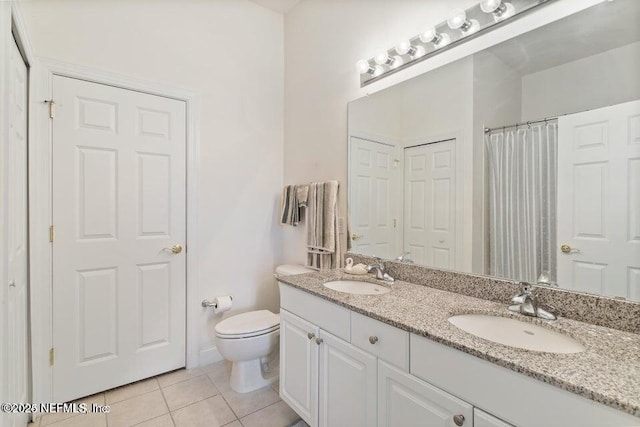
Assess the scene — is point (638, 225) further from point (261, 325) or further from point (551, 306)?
point (261, 325)

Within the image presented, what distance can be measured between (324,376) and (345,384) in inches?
5.6

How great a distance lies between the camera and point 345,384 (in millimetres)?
1288

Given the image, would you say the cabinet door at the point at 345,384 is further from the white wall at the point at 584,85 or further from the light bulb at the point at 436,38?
the light bulb at the point at 436,38

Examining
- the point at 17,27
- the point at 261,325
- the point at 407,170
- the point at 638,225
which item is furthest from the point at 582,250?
the point at 17,27

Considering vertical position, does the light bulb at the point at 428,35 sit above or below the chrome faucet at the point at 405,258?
above

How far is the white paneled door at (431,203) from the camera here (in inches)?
58.9

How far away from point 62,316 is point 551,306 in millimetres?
2536

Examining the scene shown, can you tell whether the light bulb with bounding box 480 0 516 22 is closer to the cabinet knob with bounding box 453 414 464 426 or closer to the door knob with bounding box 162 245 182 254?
the cabinet knob with bounding box 453 414 464 426

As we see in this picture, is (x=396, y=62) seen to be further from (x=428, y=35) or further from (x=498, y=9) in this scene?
(x=498, y=9)

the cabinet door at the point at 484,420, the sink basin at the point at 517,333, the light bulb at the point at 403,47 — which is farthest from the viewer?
the light bulb at the point at 403,47

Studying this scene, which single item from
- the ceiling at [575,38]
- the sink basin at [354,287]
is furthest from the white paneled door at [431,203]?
the ceiling at [575,38]

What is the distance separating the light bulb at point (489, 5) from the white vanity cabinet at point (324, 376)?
1.54 m

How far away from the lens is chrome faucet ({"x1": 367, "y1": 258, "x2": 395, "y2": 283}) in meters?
1.67

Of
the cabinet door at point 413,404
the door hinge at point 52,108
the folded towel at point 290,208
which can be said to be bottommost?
the cabinet door at point 413,404
